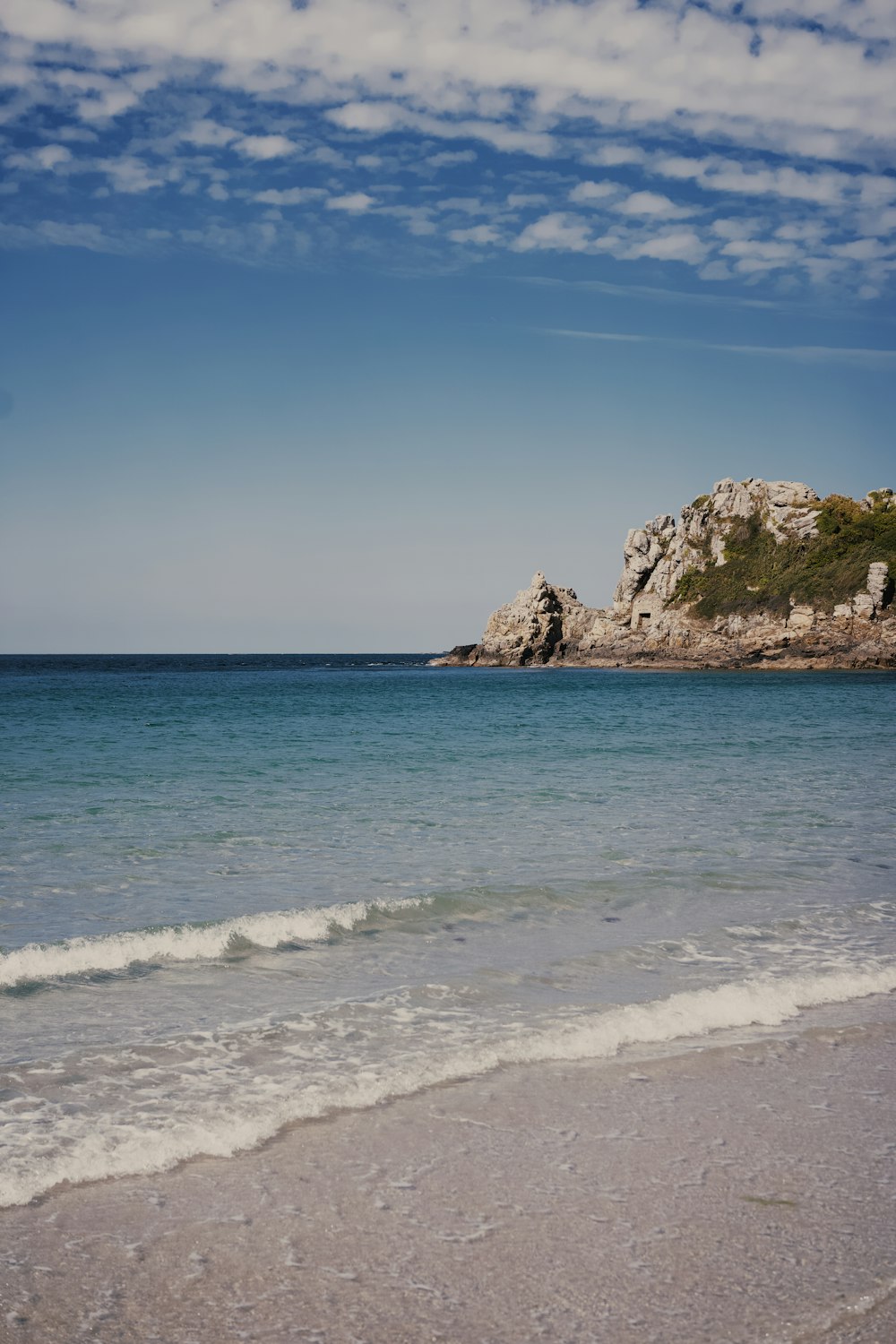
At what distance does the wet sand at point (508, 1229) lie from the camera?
11.4ft

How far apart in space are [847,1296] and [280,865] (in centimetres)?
918

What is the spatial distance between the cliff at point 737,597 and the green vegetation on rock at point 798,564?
0.20 m

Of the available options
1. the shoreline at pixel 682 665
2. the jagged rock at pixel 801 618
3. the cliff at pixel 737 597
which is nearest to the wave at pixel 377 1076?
the shoreline at pixel 682 665

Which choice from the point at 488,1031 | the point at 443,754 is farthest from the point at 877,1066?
the point at 443,754

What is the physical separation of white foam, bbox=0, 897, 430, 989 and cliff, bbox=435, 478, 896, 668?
106343 millimetres

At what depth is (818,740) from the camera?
1200 inches

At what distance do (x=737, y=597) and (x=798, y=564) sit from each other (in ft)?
31.1

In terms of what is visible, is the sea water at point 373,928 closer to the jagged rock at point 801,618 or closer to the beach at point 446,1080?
the beach at point 446,1080

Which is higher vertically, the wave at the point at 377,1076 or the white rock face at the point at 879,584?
the white rock face at the point at 879,584

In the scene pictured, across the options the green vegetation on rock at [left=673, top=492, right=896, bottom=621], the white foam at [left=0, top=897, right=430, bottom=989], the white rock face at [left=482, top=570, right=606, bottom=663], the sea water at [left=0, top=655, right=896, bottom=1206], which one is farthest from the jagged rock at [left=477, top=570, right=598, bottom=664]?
the white foam at [left=0, top=897, right=430, bottom=989]

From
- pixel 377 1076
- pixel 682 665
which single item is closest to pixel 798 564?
pixel 682 665

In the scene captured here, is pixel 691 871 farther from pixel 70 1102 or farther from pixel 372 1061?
pixel 70 1102

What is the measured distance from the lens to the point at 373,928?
9250 mm

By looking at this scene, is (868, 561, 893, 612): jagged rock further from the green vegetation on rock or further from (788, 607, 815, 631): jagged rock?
(788, 607, 815, 631): jagged rock
